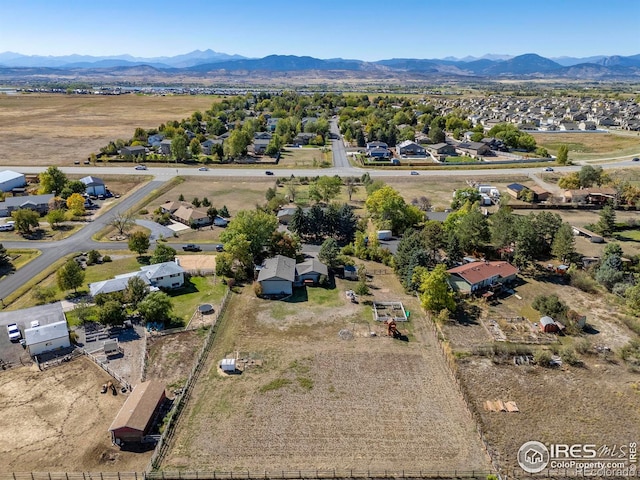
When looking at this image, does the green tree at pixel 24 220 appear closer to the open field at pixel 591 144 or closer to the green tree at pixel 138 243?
the green tree at pixel 138 243

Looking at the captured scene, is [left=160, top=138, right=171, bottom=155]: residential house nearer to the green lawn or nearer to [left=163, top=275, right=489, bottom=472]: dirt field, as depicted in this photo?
the green lawn

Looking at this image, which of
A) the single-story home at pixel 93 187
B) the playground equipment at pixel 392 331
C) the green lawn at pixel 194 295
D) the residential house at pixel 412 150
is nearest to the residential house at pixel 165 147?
the single-story home at pixel 93 187

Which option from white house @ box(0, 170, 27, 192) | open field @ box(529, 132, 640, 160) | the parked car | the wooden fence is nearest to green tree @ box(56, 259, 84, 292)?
the parked car

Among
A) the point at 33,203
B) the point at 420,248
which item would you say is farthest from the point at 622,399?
the point at 33,203

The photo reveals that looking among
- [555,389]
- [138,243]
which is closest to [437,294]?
[555,389]

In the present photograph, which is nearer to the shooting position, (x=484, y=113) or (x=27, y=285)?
(x=27, y=285)

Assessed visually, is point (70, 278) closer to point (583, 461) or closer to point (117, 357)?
point (117, 357)
